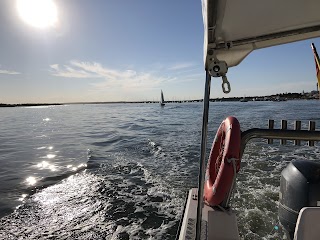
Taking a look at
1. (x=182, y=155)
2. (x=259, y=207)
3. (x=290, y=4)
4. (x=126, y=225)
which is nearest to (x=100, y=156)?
(x=182, y=155)

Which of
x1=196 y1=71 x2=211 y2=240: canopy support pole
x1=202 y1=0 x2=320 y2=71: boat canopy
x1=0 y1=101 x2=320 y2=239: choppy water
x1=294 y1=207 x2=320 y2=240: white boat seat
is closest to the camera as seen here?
x1=294 y1=207 x2=320 y2=240: white boat seat

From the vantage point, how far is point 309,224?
4.61 feet

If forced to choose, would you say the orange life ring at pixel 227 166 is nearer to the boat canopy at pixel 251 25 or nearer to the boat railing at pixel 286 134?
the boat railing at pixel 286 134

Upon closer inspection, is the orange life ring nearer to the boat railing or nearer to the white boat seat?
the boat railing

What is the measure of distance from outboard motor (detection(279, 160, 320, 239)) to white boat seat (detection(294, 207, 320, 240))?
39.5 inches

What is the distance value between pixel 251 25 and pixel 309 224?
4.33 ft

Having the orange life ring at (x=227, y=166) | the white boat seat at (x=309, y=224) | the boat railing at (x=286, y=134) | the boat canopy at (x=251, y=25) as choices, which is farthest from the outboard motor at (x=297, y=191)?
the boat canopy at (x=251, y=25)

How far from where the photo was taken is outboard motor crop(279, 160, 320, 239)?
2.30 metres

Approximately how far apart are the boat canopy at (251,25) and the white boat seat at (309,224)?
1.11 m

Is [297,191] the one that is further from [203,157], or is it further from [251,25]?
[251,25]

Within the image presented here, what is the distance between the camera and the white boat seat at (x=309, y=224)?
4.58ft

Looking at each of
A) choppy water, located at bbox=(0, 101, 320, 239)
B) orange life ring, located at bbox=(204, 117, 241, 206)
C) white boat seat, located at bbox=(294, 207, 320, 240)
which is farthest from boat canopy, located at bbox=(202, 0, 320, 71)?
choppy water, located at bbox=(0, 101, 320, 239)

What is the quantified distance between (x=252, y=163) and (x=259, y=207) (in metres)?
3.44

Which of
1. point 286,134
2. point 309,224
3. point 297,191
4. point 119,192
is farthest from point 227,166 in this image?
point 119,192
